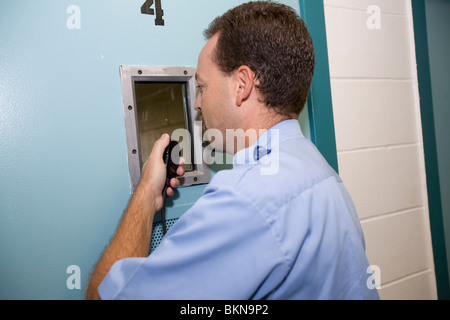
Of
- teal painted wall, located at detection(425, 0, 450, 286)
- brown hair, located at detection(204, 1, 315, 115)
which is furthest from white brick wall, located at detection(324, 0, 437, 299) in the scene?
brown hair, located at detection(204, 1, 315, 115)

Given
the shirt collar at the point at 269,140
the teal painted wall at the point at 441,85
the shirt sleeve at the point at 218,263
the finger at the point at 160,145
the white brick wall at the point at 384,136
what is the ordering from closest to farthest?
the shirt sleeve at the point at 218,263
the shirt collar at the point at 269,140
the finger at the point at 160,145
the white brick wall at the point at 384,136
the teal painted wall at the point at 441,85

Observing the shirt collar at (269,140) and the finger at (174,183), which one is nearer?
the shirt collar at (269,140)

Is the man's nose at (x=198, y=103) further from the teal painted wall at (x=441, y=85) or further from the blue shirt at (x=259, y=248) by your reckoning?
the teal painted wall at (x=441, y=85)

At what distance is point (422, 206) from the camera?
Answer: 5.13 feet

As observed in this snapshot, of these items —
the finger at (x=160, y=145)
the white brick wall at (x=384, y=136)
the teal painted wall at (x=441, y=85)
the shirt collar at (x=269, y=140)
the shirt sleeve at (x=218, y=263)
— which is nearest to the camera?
the shirt sleeve at (x=218, y=263)

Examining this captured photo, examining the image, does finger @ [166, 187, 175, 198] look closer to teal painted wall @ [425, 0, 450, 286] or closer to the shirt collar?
the shirt collar

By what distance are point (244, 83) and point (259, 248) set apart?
48cm

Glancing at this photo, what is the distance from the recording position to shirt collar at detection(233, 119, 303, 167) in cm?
85

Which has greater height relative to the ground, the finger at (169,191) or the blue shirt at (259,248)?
the finger at (169,191)

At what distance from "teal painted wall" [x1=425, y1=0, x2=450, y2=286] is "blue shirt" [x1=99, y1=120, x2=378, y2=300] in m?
1.24

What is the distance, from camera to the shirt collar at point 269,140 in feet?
2.79

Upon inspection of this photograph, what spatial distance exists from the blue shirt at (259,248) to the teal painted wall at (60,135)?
299 mm

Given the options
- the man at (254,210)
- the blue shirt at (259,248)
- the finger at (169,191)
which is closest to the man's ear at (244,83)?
the man at (254,210)

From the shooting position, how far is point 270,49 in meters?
0.87
